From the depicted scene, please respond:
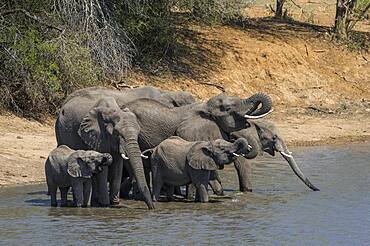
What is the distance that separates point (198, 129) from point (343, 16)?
15353 millimetres

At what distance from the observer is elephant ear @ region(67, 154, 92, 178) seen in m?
13.8

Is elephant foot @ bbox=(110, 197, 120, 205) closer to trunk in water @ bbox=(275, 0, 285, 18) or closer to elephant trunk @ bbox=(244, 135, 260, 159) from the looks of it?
elephant trunk @ bbox=(244, 135, 260, 159)

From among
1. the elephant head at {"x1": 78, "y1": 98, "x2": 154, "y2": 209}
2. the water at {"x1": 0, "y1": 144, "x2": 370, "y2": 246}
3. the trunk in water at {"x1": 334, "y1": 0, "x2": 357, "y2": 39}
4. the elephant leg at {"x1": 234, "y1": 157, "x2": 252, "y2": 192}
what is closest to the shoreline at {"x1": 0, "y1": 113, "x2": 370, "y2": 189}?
the water at {"x1": 0, "y1": 144, "x2": 370, "y2": 246}

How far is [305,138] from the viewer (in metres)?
22.4

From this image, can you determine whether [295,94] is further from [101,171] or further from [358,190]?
[101,171]

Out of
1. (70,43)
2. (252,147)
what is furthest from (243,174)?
(70,43)

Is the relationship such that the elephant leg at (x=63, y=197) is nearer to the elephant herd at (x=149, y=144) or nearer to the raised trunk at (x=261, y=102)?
the elephant herd at (x=149, y=144)

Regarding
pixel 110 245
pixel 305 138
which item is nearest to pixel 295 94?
pixel 305 138

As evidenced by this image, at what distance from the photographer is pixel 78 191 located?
14.0 metres

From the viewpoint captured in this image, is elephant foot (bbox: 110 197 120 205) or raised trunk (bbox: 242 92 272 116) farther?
raised trunk (bbox: 242 92 272 116)

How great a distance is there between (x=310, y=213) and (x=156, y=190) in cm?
205

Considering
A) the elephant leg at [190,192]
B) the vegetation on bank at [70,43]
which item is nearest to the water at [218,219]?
the elephant leg at [190,192]

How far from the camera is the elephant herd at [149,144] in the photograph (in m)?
13.9

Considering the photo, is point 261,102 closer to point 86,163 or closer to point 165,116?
point 165,116
